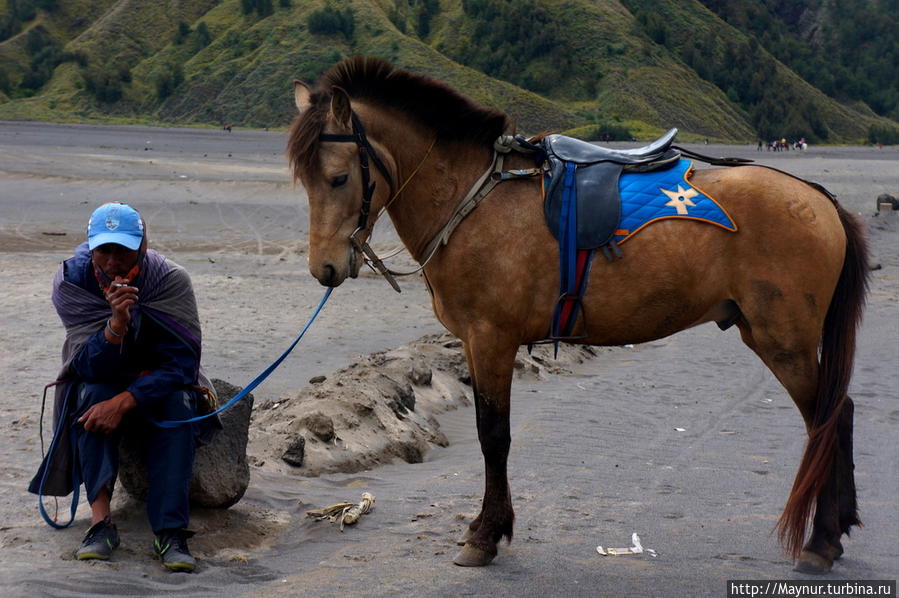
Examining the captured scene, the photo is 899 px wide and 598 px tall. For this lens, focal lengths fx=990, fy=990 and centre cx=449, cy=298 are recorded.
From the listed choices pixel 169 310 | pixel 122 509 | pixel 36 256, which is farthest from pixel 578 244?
pixel 36 256

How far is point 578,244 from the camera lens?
16.3ft

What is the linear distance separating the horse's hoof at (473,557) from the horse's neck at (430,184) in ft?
5.00

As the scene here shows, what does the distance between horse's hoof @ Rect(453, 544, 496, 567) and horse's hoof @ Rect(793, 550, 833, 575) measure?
1539 mm

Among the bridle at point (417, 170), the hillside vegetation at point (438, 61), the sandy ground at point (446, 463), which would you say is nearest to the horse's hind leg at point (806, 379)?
the sandy ground at point (446, 463)

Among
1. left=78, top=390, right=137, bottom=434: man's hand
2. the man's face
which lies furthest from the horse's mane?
left=78, top=390, right=137, bottom=434: man's hand

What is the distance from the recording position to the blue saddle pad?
4996 millimetres

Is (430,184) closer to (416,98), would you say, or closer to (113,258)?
(416,98)

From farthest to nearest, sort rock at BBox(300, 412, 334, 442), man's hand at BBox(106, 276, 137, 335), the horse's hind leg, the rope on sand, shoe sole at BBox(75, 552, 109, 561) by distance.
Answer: rock at BBox(300, 412, 334, 442) < the rope on sand < the horse's hind leg < shoe sole at BBox(75, 552, 109, 561) < man's hand at BBox(106, 276, 137, 335)

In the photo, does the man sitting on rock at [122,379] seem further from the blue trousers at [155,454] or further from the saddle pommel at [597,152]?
the saddle pommel at [597,152]

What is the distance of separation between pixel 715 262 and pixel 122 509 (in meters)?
3.33

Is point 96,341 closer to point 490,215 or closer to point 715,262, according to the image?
point 490,215

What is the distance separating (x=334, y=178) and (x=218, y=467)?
173 centimetres

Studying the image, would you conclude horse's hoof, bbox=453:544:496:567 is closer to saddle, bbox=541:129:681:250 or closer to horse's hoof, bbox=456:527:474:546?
horse's hoof, bbox=456:527:474:546

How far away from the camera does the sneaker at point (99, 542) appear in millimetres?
4691
